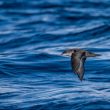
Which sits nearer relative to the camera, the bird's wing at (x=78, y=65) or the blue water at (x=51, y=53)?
the bird's wing at (x=78, y=65)

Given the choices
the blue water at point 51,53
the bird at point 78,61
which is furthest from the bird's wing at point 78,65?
the blue water at point 51,53

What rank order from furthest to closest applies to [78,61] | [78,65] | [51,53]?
[51,53] → [78,61] → [78,65]

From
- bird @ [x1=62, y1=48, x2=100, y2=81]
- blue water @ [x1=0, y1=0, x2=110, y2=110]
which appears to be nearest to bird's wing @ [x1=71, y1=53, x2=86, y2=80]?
bird @ [x1=62, y1=48, x2=100, y2=81]

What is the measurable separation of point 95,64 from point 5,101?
4699 mm

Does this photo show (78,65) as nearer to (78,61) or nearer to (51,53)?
(78,61)

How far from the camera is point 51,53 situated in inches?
759

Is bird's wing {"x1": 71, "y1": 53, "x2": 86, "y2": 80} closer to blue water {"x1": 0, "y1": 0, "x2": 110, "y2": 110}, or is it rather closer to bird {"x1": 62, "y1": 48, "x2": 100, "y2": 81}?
bird {"x1": 62, "y1": 48, "x2": 100, "y2": 81}

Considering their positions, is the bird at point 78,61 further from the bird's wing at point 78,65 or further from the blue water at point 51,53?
the blue water at point 51,53

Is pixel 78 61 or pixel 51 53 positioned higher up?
pixel 51 53

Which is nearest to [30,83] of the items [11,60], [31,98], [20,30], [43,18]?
[31,98]

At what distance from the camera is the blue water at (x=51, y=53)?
1405 cm

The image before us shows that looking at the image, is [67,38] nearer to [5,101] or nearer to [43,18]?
[43,18]

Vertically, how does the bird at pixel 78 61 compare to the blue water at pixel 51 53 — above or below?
below

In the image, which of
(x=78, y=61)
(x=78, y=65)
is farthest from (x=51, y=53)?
(x=78, y=65)
